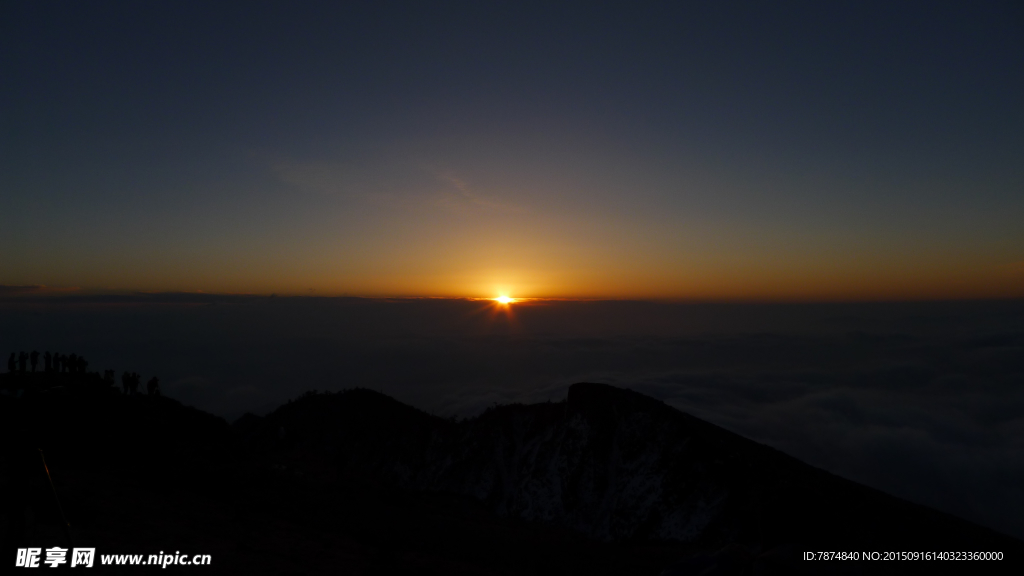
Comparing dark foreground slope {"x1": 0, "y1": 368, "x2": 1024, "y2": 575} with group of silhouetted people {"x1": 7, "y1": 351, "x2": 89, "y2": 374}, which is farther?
group of silhouetted people {"x1": 7, "y1": 351, "x2": 89, "y2": 374}

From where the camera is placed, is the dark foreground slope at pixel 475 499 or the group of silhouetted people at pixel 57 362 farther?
the group of silhouetted people at pixel 57 362

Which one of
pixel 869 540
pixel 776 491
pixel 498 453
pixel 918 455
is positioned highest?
pixel 776 491

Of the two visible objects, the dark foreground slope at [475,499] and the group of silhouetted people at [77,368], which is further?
the group of silhouetted people at [77,368]

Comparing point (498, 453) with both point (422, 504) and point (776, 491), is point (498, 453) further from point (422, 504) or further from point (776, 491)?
point (776, 491)

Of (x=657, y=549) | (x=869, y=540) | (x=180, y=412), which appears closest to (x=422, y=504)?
(x=657, y=549)

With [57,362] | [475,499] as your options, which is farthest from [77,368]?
[475,499]

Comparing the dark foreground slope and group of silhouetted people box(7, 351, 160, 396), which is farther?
group of silhouetted people box(7, 351, 160, 396)

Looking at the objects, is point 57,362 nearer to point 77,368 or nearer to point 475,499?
point 77,368

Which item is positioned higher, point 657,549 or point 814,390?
point 657,549
